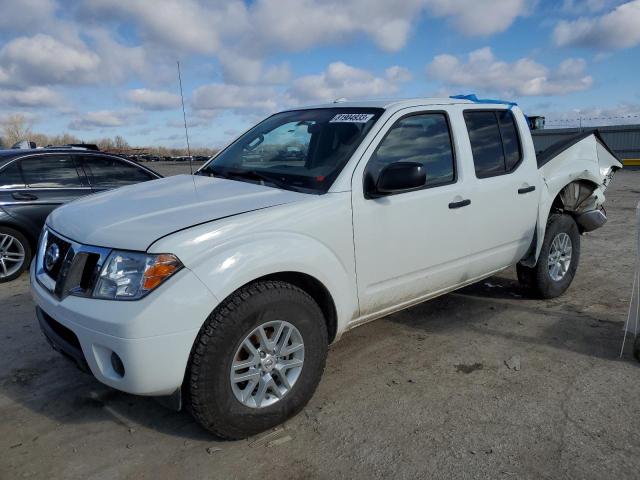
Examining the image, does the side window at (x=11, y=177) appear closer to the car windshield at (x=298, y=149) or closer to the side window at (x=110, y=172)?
the side window at (x=110, y=172)

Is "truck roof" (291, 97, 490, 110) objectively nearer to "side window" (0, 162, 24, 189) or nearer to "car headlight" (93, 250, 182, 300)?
"car headlight" (93, 250, 182, 300)

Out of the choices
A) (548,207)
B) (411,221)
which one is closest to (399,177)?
(411,221)

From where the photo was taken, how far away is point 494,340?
164 inches

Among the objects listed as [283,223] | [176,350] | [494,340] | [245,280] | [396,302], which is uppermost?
[283,223]

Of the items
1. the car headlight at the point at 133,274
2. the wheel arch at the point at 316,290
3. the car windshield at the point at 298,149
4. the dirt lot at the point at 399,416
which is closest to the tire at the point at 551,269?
the dirt lot at the point at 399,416

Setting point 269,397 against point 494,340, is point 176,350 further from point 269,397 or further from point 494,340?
point 494,340

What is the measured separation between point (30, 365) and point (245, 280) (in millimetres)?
2204

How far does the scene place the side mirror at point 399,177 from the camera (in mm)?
3141

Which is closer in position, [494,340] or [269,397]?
[269,397]

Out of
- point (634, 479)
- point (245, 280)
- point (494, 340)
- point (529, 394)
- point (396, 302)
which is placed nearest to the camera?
point (634, 479)

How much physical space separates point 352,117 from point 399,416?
1.99 m

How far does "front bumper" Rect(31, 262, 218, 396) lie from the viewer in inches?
94.3

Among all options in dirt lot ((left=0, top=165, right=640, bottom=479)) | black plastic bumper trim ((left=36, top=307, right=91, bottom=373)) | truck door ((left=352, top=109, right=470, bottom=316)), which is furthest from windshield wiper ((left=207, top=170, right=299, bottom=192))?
black plastic bumper trim ((left=36, top=307, right=91, bottom=373))

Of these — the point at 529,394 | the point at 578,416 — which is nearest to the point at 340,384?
the point at 529,394
